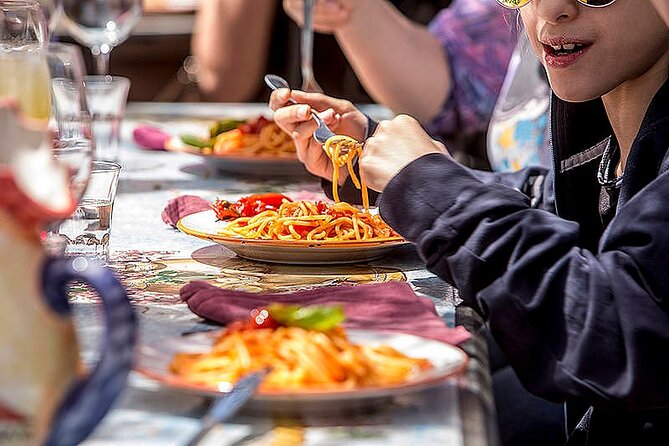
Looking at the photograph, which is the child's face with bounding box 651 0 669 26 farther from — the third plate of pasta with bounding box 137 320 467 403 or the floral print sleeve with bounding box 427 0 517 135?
the floral print sleeve with bounding box 427 0 517 135

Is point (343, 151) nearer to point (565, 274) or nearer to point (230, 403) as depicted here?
point (565, 274)

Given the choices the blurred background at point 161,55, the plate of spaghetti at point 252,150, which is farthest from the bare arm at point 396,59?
the blurred background at point 161,55

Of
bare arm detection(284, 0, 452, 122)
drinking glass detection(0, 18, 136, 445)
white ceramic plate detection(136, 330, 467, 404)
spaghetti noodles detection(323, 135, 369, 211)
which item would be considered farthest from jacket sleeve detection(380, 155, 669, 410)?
bare arm detection(284, 0, 452, 122)

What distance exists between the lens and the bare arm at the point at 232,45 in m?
4.59

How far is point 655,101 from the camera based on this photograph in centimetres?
138

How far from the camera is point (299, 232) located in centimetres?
156

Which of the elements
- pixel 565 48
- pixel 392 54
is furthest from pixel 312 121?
pixel 392 54

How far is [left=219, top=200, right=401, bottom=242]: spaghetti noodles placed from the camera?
155 cm

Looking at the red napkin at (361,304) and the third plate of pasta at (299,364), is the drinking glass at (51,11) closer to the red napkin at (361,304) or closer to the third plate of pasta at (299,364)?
the red napkin at (361,304)

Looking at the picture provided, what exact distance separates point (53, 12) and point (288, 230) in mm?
980

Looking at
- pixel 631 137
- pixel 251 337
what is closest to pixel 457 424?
pixel 251 337

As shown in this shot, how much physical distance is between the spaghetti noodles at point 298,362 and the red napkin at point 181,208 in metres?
0.74

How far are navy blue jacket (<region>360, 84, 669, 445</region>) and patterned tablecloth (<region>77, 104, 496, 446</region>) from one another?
0.20 ft

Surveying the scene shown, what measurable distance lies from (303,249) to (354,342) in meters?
0.43
